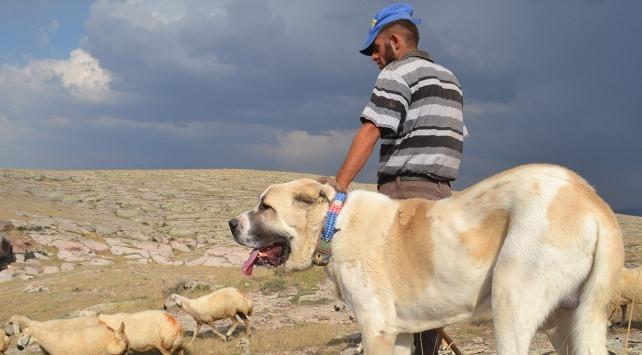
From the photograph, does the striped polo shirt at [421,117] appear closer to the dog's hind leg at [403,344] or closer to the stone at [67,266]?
the dog's hind leg at [403,344]

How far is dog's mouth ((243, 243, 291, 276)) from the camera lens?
5.06m

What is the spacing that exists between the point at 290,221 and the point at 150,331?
7.39 meters

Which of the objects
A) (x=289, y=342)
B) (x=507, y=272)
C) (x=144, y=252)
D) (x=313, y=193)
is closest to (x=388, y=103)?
(x=313, y=193)

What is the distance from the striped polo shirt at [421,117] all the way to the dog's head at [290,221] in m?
0.96

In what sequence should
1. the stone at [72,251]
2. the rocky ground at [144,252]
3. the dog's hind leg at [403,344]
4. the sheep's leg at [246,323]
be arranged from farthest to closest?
the stone at [72,251]
the rocky ground at [144,252]
the sheep's leg at [246,323]
the dog's hind leg at [403,344]

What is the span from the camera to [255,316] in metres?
16.7

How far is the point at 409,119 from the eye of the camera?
543cm

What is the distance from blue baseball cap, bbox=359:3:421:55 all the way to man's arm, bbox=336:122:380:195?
3.64 feet

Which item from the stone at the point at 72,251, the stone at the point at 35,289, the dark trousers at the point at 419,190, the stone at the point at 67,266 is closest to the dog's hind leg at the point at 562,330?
the dark trousers at the point at 419,190

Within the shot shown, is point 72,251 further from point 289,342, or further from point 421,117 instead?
point 421,117

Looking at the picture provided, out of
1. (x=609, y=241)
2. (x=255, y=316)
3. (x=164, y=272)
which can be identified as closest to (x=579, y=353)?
(x=609, y=241)

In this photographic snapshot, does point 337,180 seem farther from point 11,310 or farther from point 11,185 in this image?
point 11,185

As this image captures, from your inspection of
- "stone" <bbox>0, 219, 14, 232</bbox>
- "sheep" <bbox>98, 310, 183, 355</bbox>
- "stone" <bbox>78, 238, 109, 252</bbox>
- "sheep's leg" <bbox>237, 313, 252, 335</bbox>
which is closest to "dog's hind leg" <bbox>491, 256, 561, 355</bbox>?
"sheep" <bbox>98, 310, 183, 355</bbox>

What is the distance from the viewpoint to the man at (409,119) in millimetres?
5176
